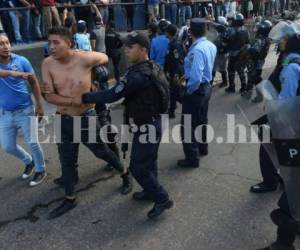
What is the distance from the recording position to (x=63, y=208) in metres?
3.72

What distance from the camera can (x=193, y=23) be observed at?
14.0ft

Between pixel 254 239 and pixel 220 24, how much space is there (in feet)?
20.4

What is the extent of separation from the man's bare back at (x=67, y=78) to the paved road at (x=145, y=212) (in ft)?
3.58

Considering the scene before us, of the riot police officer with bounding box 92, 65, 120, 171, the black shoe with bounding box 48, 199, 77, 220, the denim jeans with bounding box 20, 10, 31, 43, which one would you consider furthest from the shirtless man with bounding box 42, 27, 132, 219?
the denim jeans with bounding box 20, 10, 31, 43

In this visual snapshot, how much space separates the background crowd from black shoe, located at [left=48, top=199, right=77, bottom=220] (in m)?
5.92

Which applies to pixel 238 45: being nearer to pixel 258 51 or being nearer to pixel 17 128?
pixel 258 51

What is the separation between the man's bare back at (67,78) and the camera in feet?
11.2

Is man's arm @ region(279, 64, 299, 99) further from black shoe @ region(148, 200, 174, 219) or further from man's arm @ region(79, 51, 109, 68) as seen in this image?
man's arm @ region(79, 51, 109, 68)

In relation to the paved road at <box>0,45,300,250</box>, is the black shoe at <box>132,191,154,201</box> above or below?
above

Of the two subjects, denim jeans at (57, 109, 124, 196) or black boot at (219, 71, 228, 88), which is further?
black boot at (219, 71, 228, 88)

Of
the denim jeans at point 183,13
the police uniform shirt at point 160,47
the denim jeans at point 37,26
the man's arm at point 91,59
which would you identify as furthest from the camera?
the denim jeans at point 183,13

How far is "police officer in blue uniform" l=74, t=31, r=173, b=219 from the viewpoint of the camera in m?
3.10

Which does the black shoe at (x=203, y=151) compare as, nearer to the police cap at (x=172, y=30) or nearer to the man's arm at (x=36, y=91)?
the man's arm at (x=36, y=91)

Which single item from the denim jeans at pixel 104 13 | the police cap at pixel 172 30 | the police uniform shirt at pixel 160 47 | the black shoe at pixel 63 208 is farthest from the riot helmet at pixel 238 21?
the black shoe at pixel 63 208
